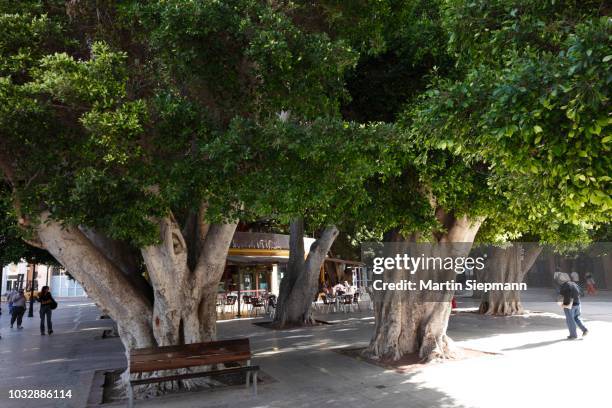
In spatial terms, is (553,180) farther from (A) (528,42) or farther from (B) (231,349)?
(B) (231,349)

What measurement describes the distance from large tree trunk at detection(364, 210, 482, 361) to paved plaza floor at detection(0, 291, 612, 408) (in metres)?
0.60

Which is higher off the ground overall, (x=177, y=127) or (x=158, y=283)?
(x=177, y=127)

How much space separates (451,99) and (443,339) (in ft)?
22.1

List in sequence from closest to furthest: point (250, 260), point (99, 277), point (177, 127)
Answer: point (177, 127) < point (99, 277) < point (250, 260)

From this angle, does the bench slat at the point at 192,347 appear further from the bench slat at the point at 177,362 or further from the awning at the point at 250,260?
the awning at the point at 250,260

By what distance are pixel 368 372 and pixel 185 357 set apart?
3.54 meters

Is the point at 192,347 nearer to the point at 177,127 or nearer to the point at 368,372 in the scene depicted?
the point at 368,372

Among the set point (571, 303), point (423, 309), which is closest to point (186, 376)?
point (423, 309)

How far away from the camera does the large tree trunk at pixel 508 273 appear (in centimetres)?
1850

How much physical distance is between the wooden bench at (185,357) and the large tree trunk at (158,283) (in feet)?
1.63

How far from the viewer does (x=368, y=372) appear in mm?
8750

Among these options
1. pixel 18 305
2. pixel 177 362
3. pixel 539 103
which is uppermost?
pixel 539 103

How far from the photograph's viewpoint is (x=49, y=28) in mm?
6652

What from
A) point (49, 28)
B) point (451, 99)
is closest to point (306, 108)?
point (451, 99)
